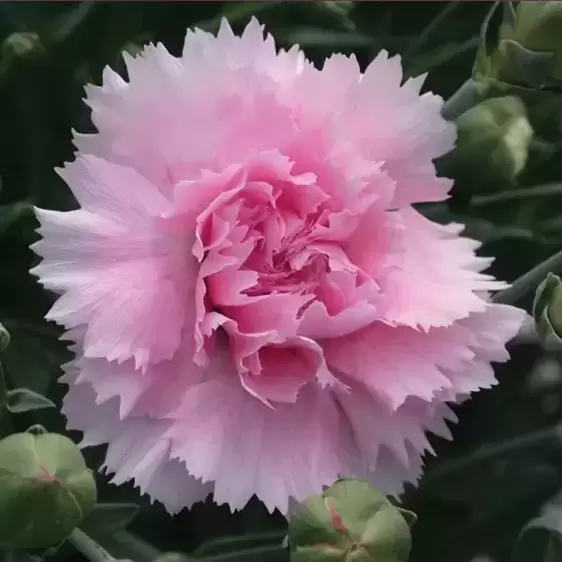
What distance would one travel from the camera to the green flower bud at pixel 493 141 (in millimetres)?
435

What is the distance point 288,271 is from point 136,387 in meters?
0.08

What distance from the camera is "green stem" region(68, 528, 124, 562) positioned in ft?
1.36

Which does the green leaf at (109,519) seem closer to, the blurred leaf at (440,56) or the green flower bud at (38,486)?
the green flower bud at (38,486)

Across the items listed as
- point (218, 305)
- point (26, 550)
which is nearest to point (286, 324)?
point (218, 305)

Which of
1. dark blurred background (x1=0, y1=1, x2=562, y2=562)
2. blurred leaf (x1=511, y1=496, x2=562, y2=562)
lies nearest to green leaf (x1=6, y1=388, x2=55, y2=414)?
dark blurred background (x1=0, y1=1, x2=562, y2=562)

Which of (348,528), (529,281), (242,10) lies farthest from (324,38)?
(348,528)

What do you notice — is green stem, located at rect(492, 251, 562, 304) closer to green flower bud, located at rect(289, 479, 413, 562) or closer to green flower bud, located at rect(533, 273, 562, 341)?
green flower bud, located at rect(533, 273, 562, 341)

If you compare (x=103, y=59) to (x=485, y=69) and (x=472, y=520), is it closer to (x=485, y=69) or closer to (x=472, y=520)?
(x=485, y=69)

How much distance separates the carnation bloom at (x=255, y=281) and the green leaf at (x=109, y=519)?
0.07m

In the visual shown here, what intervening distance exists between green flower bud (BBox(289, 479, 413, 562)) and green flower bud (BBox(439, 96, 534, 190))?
6.0 inches

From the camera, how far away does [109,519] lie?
0.46m

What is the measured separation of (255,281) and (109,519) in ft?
0.50

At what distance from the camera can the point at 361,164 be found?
0.39 metres

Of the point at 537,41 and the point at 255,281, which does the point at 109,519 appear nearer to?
the point at 255,281
